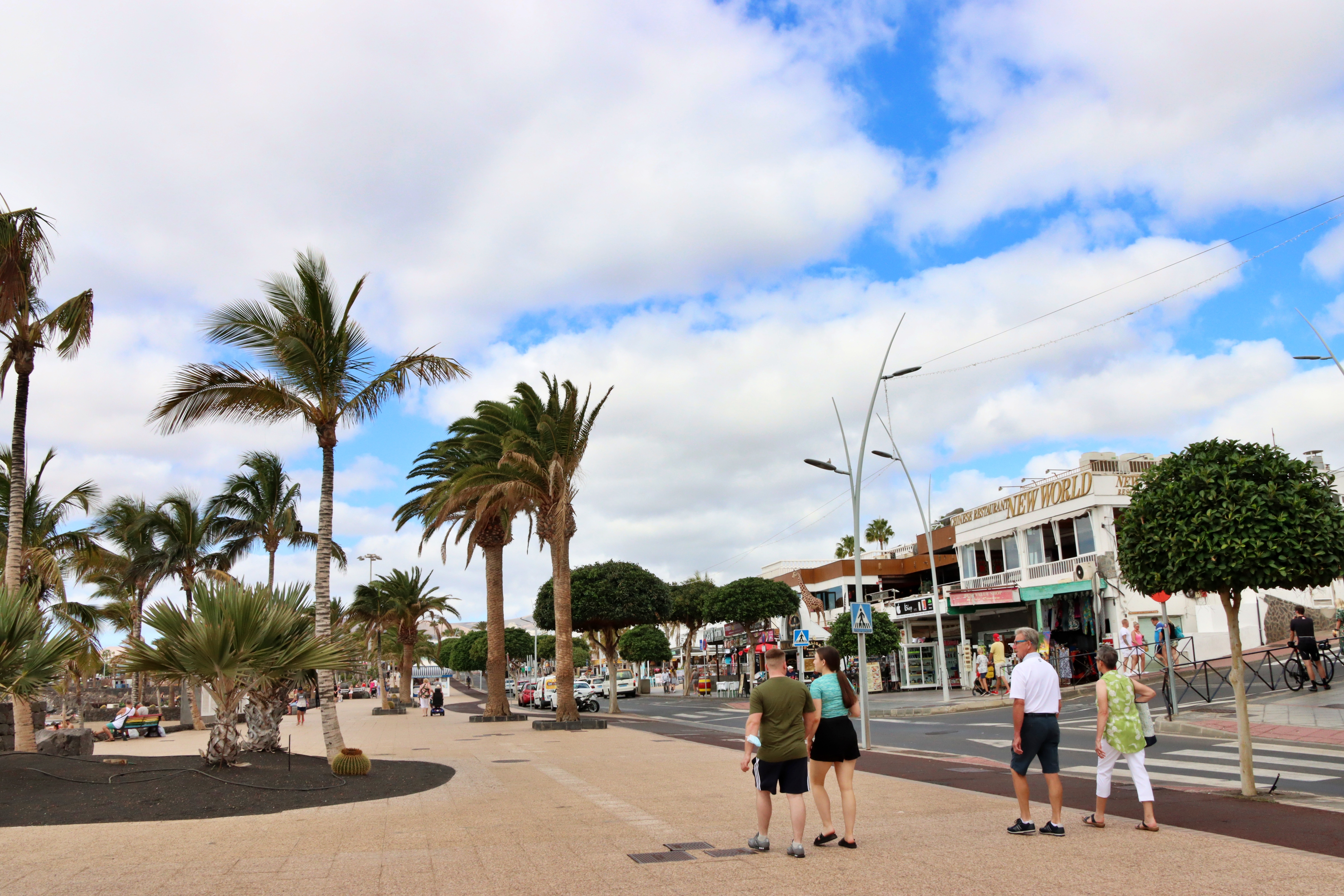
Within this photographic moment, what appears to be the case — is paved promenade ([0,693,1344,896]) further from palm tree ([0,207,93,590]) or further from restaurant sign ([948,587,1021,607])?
restaurant sign ([948,587,1021,607])

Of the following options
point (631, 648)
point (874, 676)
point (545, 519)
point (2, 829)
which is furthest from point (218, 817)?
point (631, 648)

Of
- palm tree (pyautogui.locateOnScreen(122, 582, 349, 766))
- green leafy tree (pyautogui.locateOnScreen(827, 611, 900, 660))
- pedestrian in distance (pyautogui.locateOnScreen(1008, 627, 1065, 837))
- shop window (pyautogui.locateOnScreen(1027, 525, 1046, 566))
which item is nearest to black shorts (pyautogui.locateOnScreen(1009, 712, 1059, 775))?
pedestrian in distance (pyautogui.locateOnScreen(1008, 627, 1065, 837))

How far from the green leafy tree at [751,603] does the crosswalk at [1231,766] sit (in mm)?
34174

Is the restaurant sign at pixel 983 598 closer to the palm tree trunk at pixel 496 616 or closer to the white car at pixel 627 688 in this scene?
the palm tree trunk at pixel 496 616

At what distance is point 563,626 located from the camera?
87.2ft

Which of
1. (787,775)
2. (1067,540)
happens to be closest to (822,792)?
(787,775)

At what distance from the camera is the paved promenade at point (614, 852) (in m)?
6.21

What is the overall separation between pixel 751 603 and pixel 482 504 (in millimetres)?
24738

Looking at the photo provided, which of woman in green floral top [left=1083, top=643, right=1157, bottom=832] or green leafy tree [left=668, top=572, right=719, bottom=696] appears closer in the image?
woman in green floral top [left=1083, top=643, right=1157, bottom=832]

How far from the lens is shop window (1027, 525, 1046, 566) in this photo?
38875 mm

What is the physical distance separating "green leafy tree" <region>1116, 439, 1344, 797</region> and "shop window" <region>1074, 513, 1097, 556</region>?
26.6m

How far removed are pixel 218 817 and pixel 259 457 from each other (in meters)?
24.9

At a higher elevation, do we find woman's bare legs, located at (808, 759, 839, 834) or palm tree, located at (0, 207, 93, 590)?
palm tree, located at (0, 207, 93, 590)

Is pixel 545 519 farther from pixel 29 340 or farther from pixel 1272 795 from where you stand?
pixel 1272 795
